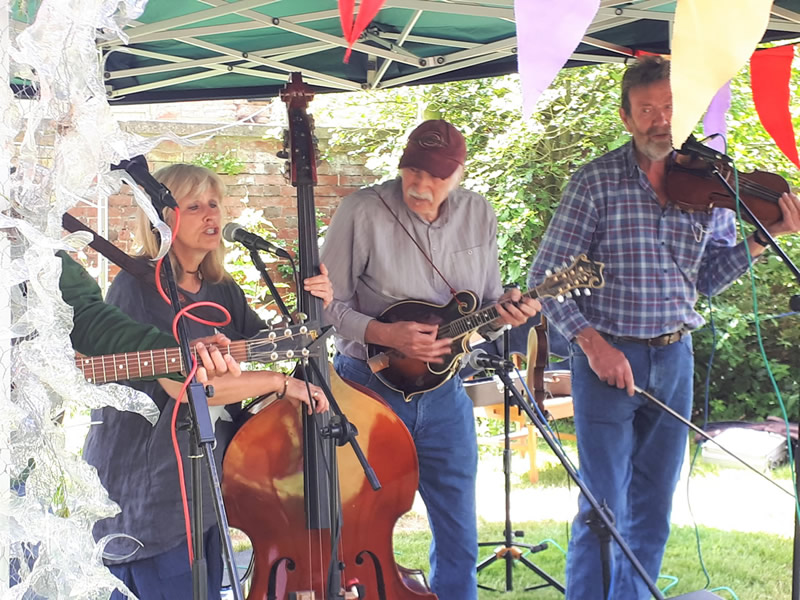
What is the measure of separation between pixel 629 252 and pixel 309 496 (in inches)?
51.3

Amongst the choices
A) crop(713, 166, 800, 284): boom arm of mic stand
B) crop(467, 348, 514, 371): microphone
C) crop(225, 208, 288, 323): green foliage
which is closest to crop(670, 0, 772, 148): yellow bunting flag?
crop(713, 166, 800, 284): boom arm of mic stand

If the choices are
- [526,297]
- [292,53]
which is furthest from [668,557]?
[292,53]

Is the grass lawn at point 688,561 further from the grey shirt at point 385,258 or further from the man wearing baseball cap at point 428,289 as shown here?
the grey shirt at point 385,258

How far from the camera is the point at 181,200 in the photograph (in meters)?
2.47

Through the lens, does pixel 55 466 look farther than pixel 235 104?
No

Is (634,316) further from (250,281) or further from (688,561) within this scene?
(250,281)

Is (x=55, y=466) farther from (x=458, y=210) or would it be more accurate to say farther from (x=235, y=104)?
(x=235, y=104)

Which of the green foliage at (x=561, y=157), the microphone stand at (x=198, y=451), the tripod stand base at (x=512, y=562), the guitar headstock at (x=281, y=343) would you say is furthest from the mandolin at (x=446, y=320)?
the green foliage at (x=561, y=157)

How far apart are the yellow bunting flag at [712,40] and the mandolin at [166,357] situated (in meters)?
1.33

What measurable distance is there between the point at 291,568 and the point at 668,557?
2.61m

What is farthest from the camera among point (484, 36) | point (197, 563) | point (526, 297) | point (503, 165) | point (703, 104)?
point (503, 165)

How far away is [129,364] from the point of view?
2.11 metres

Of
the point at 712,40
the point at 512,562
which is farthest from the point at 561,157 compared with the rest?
the point at 712,40

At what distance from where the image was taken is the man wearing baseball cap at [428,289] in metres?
2.84
